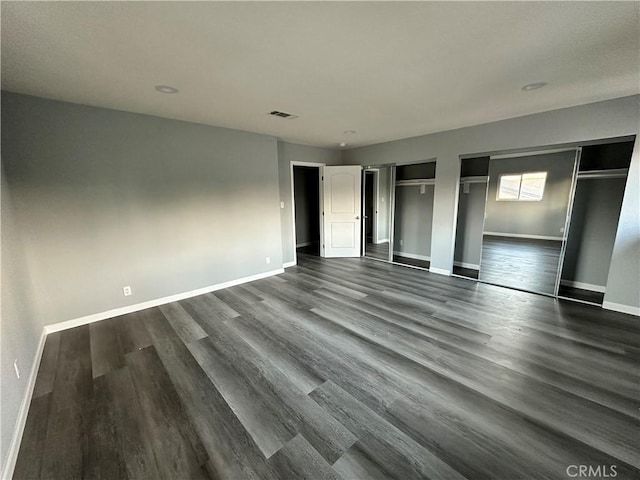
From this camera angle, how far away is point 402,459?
4.83 feet

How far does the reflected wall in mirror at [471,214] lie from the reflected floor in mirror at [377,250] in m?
1.67

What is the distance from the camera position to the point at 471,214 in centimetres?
500

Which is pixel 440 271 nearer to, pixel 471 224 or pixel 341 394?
pixel 471 224

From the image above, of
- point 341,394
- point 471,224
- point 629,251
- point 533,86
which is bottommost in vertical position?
point 341,394

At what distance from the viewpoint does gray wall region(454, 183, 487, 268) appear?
16.0 ft

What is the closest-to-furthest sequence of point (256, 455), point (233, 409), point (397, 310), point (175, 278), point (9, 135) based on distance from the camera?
1. point (256, 455)
2. point (233, 409)
3. point (9, 135)
4. point (397, 310)
5. point (175, 278)

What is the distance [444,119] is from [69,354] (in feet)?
18.4

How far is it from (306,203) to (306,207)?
12 centimetres

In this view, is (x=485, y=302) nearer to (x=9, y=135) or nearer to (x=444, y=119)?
(x=444, y=119)

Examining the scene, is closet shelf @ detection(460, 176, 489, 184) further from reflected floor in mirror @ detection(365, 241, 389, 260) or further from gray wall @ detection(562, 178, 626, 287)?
reflected floor in mirror @ detection(365, 241, 389, 260)

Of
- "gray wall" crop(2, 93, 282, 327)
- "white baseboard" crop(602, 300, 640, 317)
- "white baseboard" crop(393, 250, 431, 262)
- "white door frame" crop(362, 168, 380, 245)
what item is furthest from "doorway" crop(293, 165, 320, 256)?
"white baseboard" crop(602, 300, 640, 317)

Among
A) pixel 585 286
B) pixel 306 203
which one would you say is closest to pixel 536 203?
pixel 585 286

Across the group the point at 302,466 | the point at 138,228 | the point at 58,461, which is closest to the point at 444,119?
the point at 302,466

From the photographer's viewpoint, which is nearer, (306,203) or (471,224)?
(471,224)
